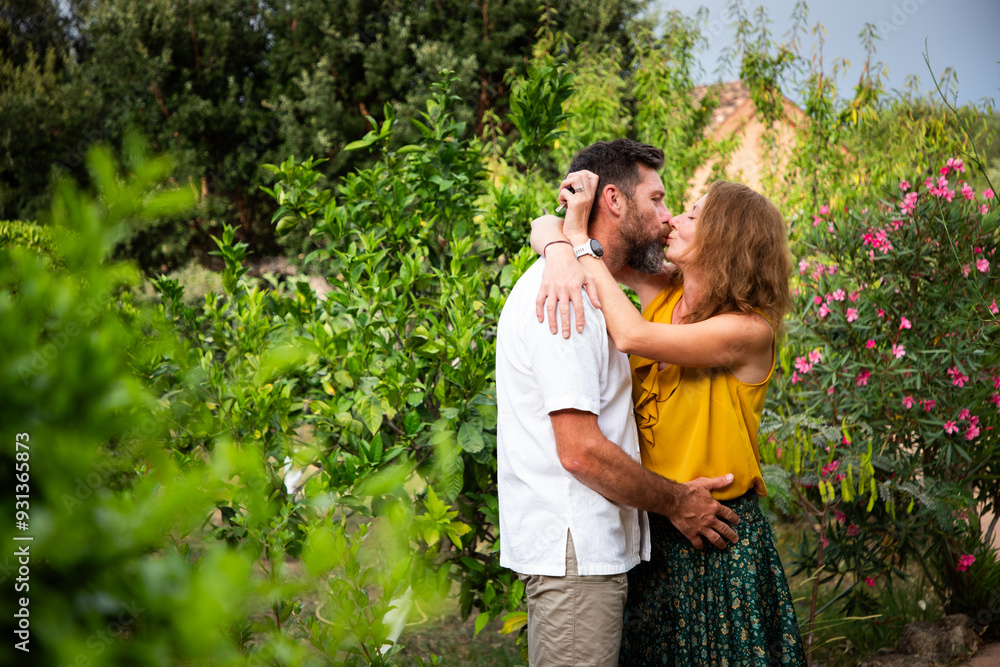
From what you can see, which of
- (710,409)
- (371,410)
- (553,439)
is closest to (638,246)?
(710,409)

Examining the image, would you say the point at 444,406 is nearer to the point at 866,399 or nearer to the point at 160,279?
the point at 160,279

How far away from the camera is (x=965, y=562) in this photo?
3.42 meters

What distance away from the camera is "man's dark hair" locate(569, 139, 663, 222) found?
2102mm

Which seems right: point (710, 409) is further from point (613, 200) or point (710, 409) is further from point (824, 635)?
point (824, 635)

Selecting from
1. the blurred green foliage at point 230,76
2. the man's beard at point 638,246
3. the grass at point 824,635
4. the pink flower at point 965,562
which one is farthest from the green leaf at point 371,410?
the blurred green foliage at point 230,76

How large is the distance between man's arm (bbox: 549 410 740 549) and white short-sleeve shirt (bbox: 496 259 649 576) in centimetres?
4

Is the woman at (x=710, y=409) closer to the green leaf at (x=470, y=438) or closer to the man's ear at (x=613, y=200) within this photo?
the man's ear at (x=613, y=200)

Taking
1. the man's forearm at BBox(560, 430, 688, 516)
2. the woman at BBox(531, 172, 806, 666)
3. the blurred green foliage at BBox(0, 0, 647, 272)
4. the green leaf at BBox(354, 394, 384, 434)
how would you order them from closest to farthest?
the man's forearm at BBox(560, 430, 688, 516) < the woman at BBox(531, 172, 806, 666) < the green leaf at BBox(354, 394, 384, 434) < the blurred green foliage at BBox(0, 0, 647, 272)

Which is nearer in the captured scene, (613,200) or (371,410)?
(613,200)

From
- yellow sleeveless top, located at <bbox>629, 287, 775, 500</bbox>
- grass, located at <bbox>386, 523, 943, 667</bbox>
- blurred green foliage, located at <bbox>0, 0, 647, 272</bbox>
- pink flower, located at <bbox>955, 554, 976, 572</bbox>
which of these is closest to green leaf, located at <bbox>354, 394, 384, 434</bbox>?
yellow sleeveless top, located at <bbox>629, 287, 775, 500</bbox>

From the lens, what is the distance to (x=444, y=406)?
2.45m

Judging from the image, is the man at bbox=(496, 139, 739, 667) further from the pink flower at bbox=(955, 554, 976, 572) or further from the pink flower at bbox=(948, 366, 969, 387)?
the pink flower at bbox=(955, 554, 976, 572)

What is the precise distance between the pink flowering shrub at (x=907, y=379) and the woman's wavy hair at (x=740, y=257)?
5.12 feet

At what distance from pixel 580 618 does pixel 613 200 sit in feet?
4.05
